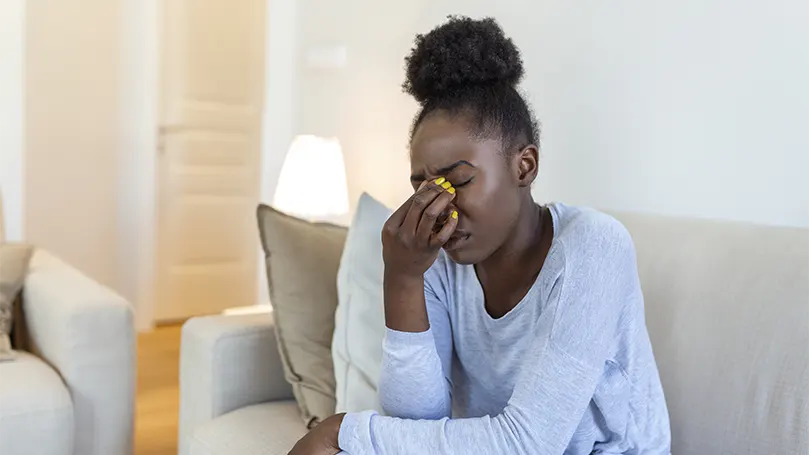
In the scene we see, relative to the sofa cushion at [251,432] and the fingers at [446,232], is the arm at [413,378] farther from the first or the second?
the sofa cushion at [251,432]

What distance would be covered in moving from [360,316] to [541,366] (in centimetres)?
58

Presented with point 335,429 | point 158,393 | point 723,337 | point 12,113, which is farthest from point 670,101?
point 12,113

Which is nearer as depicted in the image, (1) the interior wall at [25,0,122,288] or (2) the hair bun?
(2) the hair bun

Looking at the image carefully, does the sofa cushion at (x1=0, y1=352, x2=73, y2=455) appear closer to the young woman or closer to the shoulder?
the young woman

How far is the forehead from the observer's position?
113 centimetres

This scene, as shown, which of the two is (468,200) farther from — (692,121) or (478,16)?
(478,16)

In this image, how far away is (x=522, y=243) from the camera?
1.23 meters

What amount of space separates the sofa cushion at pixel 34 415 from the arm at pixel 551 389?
1.03 m

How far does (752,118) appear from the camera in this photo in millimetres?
1561

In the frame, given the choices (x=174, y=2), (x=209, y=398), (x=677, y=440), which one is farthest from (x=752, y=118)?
(x=174, y=2)

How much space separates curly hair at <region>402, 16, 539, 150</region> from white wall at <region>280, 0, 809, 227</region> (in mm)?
602

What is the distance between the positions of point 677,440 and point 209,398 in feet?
3.12

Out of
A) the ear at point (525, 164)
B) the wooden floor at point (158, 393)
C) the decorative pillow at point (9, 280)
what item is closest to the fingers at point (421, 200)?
the ear at point (525, 164)

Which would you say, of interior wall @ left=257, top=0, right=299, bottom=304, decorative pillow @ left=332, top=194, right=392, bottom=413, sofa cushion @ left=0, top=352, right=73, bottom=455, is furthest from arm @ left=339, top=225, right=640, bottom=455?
interior wall @ left=257, top=0, right=299, bottom=304
